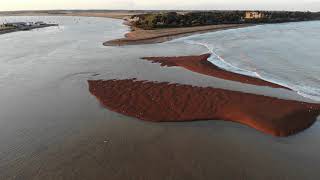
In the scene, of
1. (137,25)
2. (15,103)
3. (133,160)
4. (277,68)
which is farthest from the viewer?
(137,25)

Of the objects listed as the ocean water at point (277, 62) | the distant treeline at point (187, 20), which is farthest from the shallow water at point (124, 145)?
the distant treeline at point (187, 20)

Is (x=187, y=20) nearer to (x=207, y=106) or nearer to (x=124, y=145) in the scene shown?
(x=207, y=106)

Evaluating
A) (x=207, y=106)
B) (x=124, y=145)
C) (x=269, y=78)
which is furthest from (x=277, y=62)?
(x=124, y=145)

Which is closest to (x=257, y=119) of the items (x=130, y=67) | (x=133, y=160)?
(x=133, y=160)

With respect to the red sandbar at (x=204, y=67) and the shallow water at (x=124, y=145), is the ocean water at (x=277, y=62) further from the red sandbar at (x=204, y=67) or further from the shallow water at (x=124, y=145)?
the shallow water at (x=124, y=145)

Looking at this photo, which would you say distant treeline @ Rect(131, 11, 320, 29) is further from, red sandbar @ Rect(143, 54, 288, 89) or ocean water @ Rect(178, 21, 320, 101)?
red sandbar @ Rect(143, 54, 288, 89)

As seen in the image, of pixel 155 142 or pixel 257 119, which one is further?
pixel 257 119

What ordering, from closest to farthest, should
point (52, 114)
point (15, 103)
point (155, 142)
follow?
point (155, 142) → point (52, 114) → point (15, 103)

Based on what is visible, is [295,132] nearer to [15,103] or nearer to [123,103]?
[123,103]
